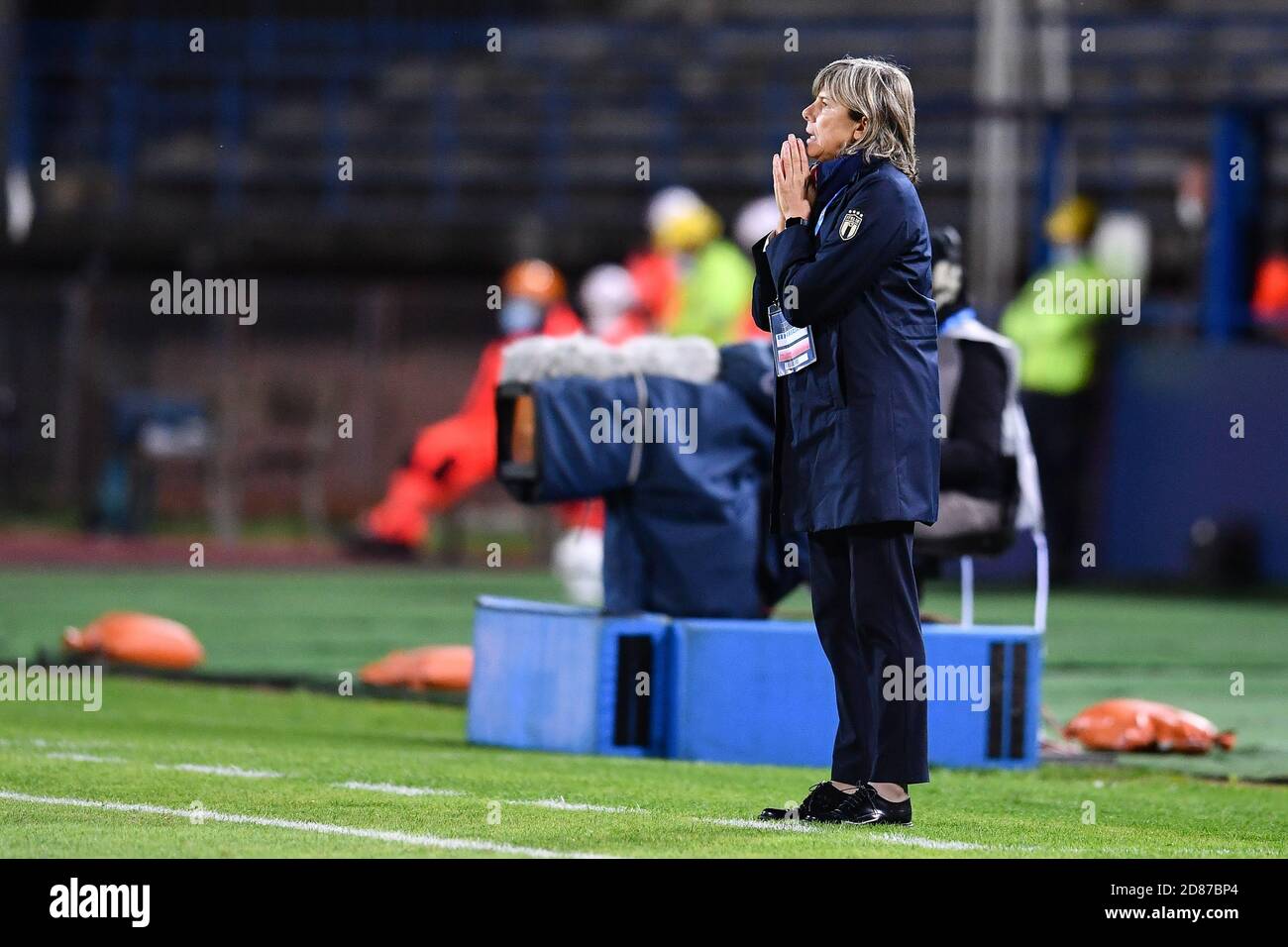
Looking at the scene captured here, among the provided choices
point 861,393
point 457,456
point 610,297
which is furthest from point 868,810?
point 610,297

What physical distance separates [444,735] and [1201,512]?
11.9 metres

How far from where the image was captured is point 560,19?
111 feet

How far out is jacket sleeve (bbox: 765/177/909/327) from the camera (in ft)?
22.0

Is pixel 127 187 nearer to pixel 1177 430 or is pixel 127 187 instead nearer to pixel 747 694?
pixel 1177 430

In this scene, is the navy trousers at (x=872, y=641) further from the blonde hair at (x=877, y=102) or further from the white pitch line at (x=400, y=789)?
the white pitch line at (x=400, y=789)

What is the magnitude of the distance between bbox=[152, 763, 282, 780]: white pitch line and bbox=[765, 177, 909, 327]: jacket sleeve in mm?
2470

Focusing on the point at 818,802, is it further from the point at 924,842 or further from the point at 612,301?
the point at 612,301

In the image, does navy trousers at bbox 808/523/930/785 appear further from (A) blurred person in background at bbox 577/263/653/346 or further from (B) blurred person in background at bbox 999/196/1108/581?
(A) blurred person in background at bbox 577/263/653/346

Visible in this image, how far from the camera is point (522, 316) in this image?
21781mm

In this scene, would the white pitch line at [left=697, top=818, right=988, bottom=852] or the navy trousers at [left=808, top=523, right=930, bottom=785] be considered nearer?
the white pitch line at [left=697, top=818, right=988, bottom=852]

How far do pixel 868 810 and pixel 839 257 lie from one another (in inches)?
59.3

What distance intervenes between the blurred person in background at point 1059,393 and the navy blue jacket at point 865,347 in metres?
13.7

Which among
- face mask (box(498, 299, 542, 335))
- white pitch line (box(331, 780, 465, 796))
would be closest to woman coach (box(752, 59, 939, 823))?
white pitch line (box(331, 780, 465, 796))
